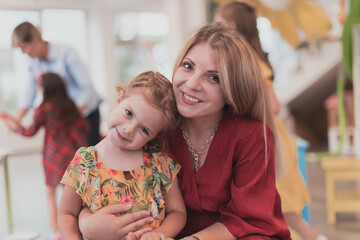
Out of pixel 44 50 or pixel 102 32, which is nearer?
pixel 44 50

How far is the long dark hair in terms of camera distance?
2.90m

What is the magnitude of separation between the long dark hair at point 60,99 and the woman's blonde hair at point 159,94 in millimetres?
1739

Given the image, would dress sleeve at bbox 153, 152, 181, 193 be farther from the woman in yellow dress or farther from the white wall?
the white wall

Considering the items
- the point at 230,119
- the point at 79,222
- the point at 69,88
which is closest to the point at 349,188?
the point at 69,88

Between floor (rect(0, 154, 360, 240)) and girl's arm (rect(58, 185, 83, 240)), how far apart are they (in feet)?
3.59

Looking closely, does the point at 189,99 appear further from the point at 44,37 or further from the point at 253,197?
the point at 44,37

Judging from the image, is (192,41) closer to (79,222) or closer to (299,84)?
(79,222)

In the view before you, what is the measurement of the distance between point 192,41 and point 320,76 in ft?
17.6

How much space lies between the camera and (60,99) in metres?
2.92

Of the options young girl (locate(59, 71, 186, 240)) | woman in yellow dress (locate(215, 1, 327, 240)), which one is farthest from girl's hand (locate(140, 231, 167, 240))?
woman in yellow dress (locate(215, 1, 327, 240))

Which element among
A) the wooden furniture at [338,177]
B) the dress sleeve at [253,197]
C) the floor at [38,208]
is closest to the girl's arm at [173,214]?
the dress sleeve at [253,197]

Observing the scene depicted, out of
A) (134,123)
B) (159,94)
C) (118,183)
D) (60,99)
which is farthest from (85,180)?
(60,99)

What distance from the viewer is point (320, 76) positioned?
20.8 ft

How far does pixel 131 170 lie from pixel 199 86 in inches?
11.0
